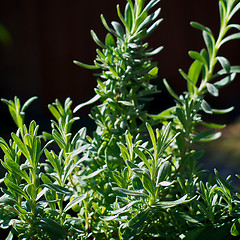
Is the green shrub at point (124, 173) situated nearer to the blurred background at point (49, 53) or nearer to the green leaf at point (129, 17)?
the green leaf at point (129, 17)

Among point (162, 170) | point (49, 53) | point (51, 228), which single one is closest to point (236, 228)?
point (162, 170)

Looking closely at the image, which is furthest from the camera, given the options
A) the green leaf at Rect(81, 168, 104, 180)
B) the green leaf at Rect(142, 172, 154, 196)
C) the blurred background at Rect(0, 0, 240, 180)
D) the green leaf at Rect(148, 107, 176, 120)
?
the blurred background at Rect(0, 0, 240, 180)

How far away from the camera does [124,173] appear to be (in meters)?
0.71

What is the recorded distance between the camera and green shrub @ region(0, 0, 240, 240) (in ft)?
2.14

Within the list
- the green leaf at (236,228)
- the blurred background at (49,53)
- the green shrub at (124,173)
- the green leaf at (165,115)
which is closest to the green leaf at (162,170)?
the green shrub at (124,173)

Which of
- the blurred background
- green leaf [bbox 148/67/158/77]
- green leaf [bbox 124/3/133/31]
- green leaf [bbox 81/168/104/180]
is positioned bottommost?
the blurred background

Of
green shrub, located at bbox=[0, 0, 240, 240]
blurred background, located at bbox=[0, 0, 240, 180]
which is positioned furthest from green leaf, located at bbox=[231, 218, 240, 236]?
blurred background, located at bbox=[0, 0, 240, 180]

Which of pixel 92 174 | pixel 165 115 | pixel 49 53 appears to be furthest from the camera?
pixel 49 53

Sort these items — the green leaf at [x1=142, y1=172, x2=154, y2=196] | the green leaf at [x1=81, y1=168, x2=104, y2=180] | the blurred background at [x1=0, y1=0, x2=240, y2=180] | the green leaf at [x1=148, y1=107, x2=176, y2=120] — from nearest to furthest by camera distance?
1. the green leaf at [x1=142, y1=172, x2=154, y2=196]
2. the green leaf at [x1=81, y1=168, x2=104, y2=180]
3. the green leaf at [x1=148, y1=107, x2=176, y2=120]
4. the blurred background at [x1=0, y1=0, x2=240, y2=180]

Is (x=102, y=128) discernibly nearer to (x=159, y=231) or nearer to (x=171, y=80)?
(x=159, y=231)

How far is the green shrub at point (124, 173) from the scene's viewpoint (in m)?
0.65

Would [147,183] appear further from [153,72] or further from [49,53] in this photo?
[49,53]

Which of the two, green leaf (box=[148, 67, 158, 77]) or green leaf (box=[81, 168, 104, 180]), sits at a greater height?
green leaf (box=[148, 67, 158, 77])

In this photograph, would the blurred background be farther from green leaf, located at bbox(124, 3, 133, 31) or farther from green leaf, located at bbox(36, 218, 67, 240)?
green leaf, located at bbox(36, 218, 67, 240)
